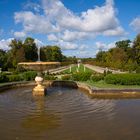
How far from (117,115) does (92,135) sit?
9.57 feet

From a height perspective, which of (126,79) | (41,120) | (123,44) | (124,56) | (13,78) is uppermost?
(123,44)

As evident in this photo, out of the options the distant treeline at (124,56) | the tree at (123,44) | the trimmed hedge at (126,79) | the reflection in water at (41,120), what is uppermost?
the tree at (123,44)

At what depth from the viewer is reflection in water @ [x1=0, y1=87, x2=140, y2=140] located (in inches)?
313

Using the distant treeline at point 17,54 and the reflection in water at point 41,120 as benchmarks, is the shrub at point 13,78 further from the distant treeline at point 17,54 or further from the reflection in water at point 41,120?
the distant treeline at point 17,54

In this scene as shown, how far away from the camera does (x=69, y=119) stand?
9.87 m

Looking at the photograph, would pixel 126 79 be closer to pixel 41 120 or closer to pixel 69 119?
pixel 69 119

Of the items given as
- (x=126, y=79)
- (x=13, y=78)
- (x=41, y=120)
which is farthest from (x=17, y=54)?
(x=41, y=120)

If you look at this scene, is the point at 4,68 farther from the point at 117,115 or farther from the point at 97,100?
the point at 117,115

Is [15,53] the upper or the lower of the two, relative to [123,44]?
lower

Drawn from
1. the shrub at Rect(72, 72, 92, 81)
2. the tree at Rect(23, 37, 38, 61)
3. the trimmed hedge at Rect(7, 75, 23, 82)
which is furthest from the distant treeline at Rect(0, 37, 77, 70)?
the shrub at Rect(72, 72, 92, 81)

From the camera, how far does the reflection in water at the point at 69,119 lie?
7945mm

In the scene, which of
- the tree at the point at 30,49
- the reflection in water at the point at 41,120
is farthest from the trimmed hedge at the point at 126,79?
the tree at the point at 30,49

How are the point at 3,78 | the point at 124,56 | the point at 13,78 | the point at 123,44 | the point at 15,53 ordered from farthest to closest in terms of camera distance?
1. the point at 123,44
2. the point at 124,56
3. the point at 15,53
4. the point at 13,78
5. the point at 3,78

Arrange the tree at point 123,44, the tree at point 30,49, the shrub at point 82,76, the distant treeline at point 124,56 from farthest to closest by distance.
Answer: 1. the tree at point 123,44
2. the tree at point 30,49
3. the distant treeline at point 124,56
4. the shrub at point 82,76
